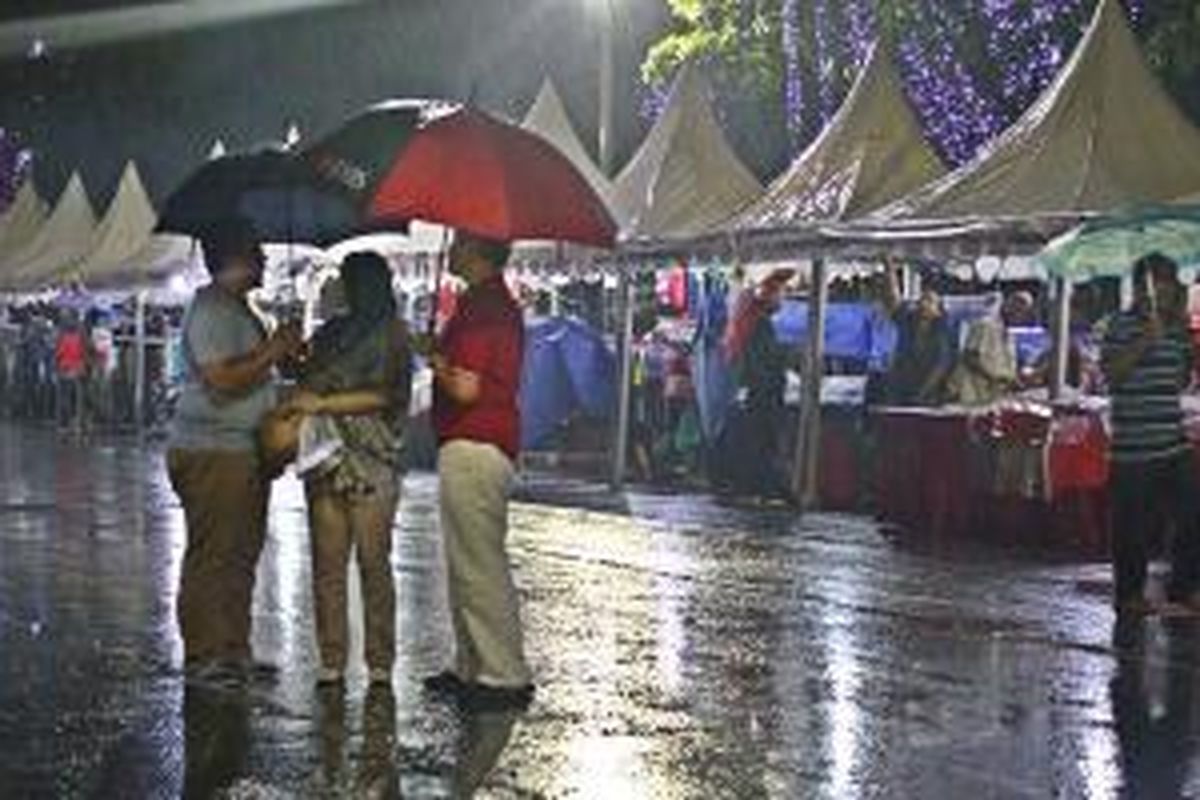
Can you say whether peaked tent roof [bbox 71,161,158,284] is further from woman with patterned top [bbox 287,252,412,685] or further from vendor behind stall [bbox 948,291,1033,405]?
woman with patterned top [bbox 287,252,412,685]

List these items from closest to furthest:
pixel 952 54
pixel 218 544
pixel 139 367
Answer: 1. pixel 218 544
2. pixel 952 54
3. pixel 139 367

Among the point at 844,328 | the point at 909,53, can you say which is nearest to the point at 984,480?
the point at 844,328

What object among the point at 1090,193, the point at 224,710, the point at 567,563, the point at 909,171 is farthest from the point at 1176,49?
the point at 224,710

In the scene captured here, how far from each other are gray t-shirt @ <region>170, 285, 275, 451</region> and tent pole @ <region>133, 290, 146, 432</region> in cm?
2609

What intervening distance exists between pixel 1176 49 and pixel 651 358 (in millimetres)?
10061

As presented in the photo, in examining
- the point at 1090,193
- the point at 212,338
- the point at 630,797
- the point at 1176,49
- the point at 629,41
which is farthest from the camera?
the point at 629,41

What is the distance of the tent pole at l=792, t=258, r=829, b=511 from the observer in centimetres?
2009

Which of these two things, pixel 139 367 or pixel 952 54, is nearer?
pixel 952 54

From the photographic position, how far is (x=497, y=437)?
29.0ft

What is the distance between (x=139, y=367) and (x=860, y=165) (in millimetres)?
18714

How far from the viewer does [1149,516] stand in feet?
39.9

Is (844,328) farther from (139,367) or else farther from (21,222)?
(21,222)

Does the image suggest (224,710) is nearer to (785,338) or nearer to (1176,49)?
(785,338)

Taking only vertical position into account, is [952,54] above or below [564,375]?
above
